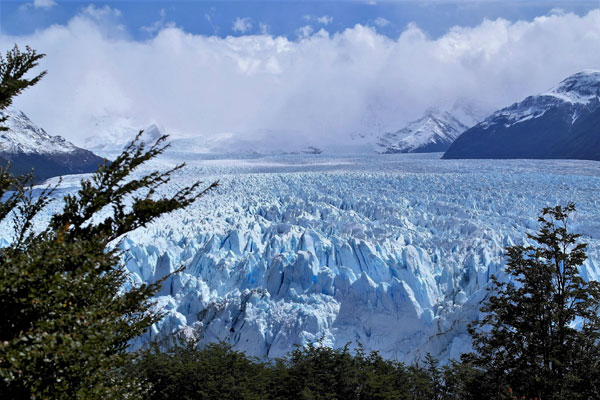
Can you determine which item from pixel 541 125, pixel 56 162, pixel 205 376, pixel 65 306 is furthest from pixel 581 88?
pixel 65 306

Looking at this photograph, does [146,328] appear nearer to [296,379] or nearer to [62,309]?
[62,309]

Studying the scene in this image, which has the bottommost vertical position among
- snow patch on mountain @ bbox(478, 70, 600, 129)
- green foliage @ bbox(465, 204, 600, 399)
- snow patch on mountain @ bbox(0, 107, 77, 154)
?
green foliage @ bbox(465, 204, 600, 399)

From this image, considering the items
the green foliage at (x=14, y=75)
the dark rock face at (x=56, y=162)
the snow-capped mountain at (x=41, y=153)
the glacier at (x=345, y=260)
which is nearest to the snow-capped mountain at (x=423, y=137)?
the dark rock face at (x=56, y=162)

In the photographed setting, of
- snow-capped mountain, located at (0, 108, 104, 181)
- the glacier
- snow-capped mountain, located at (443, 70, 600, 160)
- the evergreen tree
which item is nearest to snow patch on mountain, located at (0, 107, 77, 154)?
snow-capped mountain, located at (0, 108, 104, 181)

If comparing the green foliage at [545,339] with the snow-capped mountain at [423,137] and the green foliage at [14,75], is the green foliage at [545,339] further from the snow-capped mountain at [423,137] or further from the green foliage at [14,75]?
the snow-capped mountain at [423,137]

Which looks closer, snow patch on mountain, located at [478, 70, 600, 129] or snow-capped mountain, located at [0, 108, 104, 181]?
snow-capped mountain, located at [0, 108, 104, 181]

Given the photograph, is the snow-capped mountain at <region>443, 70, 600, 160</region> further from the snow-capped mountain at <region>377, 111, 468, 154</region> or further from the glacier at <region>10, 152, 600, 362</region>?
the glacier at <region>10, 152, 600, 362</region>
